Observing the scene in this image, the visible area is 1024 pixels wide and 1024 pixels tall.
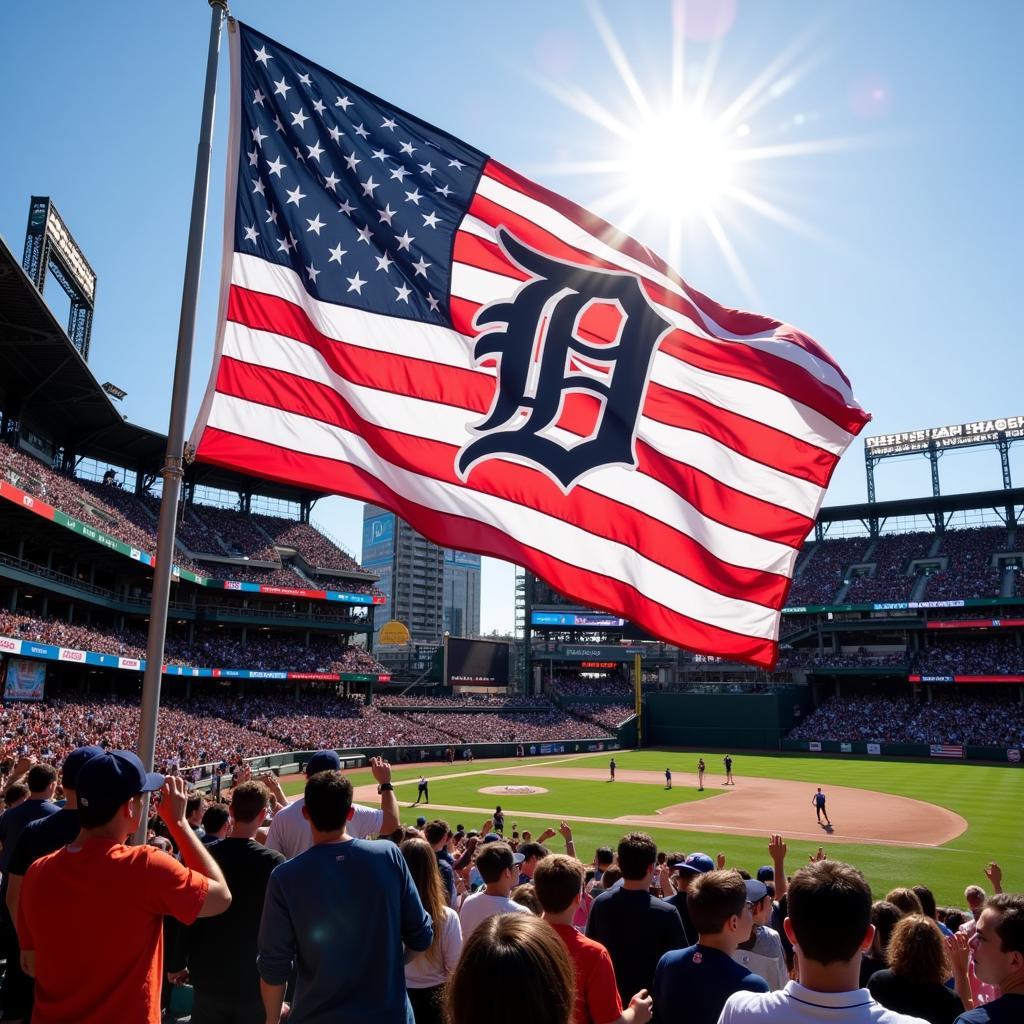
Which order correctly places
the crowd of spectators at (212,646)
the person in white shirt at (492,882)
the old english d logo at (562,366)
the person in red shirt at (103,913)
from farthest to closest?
the crowd of spectators at (212,646), the old english d logo at (562,366), the person in white shirt at (492,882), the person in red shirt at (103,913)

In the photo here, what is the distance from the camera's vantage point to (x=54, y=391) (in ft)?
158

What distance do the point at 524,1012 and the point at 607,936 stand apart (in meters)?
2.93

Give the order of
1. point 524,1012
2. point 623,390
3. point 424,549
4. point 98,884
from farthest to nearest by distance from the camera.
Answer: point 424,549 < point 623,390 < point 98,884 < point 524,1012

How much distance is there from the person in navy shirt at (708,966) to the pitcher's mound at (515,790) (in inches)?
1409

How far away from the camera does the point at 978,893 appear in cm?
706

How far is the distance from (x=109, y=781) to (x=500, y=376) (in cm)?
610

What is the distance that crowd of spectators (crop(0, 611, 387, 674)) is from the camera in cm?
3876

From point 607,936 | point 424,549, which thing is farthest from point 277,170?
point 424,549

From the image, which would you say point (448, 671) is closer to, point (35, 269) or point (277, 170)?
point (35, 269)

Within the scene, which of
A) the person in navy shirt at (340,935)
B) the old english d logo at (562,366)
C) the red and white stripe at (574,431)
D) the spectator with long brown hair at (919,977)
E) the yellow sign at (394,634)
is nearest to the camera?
the person in navy shirt at (340,935)

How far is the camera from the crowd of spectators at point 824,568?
7412cm

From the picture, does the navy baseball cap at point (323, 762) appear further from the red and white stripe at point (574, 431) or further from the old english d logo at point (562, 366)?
the old english d logo at point (562, 366)

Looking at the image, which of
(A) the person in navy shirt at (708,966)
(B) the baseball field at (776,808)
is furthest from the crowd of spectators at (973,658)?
(A) the person in navy shirt at (708,966)

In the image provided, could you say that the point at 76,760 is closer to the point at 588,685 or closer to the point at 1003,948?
the point at 1003,948
